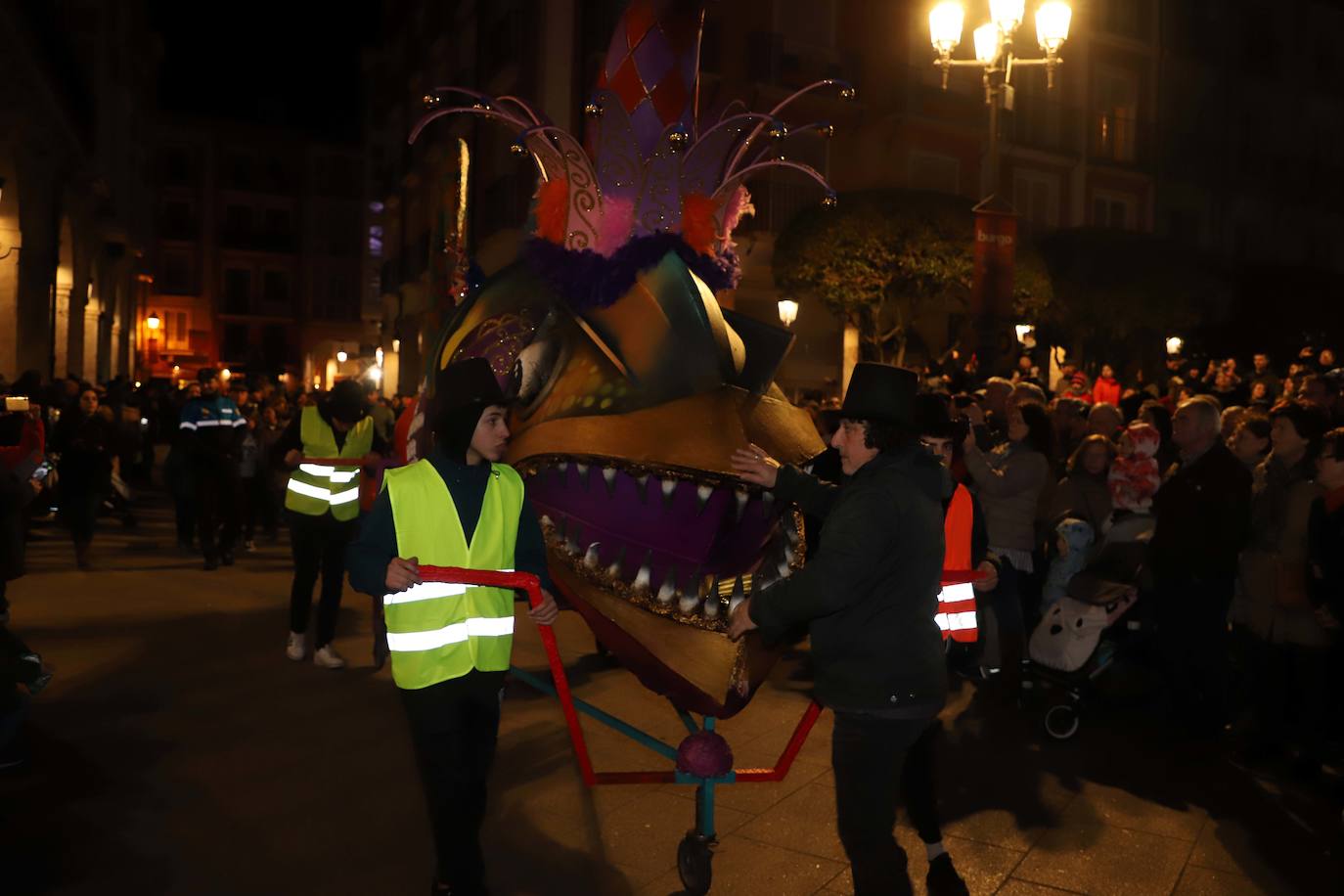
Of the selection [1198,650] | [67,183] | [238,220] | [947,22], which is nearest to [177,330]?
[238,220]

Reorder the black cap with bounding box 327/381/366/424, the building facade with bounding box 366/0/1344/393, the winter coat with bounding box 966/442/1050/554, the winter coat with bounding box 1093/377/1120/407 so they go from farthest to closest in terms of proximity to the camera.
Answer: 1. the building facade with bounding box 366/0/1344/393
2. the winter coat with bounding box 1093/377/1120/407
3. the black cap with bounding box 327/381/366/424
4. the winter coat with bounding box 966/442/1050/554

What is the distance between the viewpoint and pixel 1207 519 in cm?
622

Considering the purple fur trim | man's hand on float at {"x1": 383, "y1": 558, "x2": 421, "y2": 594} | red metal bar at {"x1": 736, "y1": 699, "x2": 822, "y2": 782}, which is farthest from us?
the purple fur trim

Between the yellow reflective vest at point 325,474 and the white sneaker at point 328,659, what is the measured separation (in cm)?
83

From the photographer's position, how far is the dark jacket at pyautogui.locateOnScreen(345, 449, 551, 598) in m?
3.49

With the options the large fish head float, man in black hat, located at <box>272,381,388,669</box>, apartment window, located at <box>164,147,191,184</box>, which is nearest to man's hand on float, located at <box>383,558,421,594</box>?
the large fish head float

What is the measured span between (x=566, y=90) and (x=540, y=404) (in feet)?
64.9

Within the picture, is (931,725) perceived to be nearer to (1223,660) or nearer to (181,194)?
(1223,660)

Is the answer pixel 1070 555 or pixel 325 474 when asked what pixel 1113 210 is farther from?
pixel 325 474

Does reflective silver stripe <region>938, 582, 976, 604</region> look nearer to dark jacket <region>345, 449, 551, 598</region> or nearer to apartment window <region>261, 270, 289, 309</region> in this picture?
dark jacket <region>345, 449, 551, 598</region>

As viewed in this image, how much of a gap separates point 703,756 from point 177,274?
58.1 m

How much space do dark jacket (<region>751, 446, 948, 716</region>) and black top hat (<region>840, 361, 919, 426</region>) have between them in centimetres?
12

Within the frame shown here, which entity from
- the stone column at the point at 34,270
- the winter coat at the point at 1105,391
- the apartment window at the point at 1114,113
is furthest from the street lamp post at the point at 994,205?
the apartment window at the point at 1114,113

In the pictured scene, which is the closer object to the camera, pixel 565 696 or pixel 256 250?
pixel 565 696
